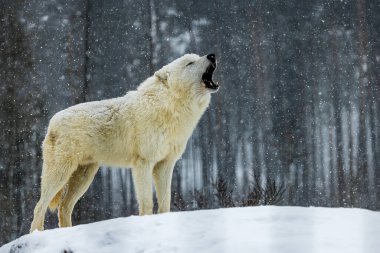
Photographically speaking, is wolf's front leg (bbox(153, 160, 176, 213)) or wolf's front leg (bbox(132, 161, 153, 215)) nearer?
wolf's front leg (bbox(132, 161, 153, 215))

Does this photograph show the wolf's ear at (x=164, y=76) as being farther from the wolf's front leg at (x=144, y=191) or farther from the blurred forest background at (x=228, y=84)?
the blurred forest background at (x=228, y=84)

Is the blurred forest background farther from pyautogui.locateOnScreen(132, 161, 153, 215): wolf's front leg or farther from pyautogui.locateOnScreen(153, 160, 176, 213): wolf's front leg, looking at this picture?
pyautogui.locateOnScreen(132, 161, 153, 215): wolf's front leg

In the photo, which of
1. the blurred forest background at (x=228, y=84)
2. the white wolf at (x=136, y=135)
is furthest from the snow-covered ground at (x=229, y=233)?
the blurred forest background at (x=228, y=84)

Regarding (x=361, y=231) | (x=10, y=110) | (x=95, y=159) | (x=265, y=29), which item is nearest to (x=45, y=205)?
(x=95, y=159)

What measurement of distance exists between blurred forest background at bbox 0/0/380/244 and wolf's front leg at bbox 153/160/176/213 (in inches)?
652

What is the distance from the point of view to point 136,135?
638 centimetres

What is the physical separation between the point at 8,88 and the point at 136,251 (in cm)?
2245

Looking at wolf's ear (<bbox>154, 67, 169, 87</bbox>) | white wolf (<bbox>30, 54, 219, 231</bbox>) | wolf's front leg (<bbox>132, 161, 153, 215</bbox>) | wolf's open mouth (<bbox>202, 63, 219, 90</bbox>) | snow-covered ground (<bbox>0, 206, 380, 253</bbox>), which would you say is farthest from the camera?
wolf's ear (<bbox>154, 67, 169, 87</bbox>)

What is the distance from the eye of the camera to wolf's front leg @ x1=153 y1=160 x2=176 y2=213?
6.31 meters

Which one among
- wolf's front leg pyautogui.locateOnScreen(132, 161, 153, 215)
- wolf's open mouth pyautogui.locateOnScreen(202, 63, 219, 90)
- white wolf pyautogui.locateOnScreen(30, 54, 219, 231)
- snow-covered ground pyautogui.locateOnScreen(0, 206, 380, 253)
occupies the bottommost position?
snow-covered ground pyautogui.locateOnScreen(0, 206, 380, 253)

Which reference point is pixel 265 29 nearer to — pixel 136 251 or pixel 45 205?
pixel 45 205

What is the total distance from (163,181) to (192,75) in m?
1.13

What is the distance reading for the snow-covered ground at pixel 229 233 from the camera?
3106 millimetres

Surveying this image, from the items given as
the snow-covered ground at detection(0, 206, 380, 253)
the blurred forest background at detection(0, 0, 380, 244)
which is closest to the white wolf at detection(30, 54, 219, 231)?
the snow-covered ground at detection(0, 206, 380, 253)
